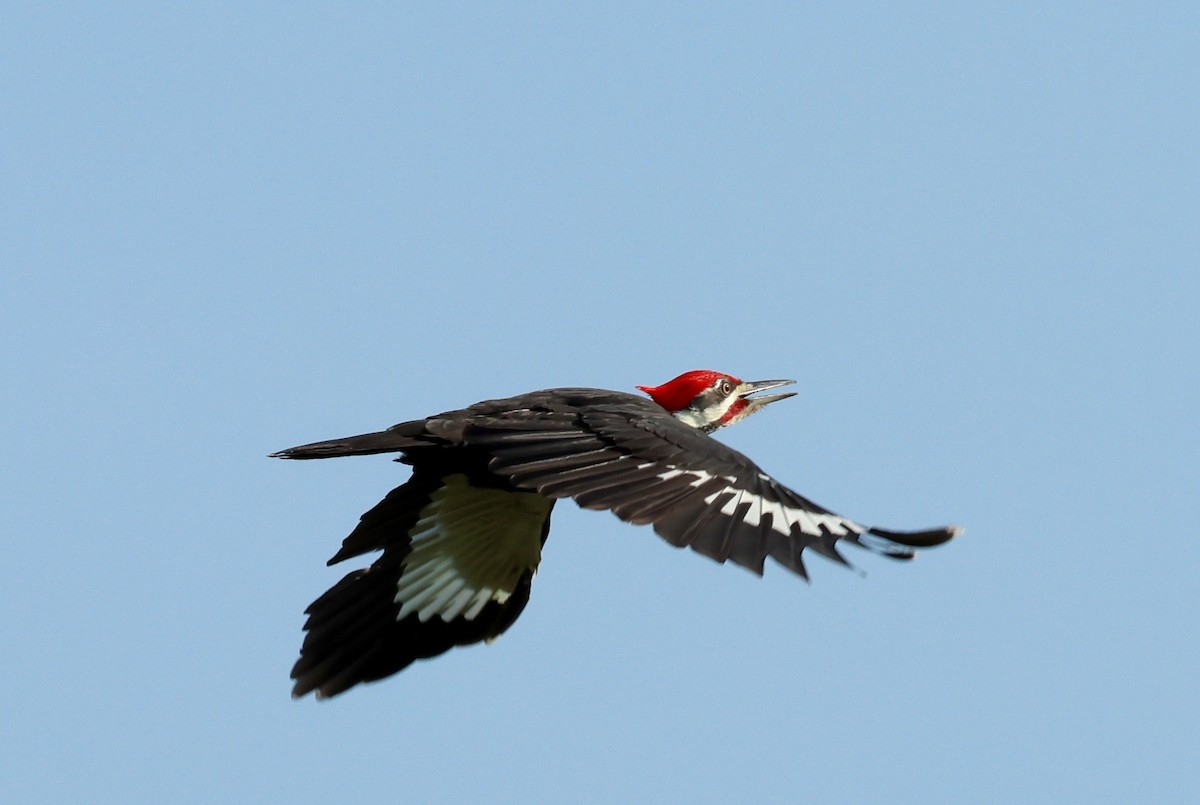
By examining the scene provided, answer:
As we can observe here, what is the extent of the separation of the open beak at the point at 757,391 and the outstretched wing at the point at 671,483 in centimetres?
219

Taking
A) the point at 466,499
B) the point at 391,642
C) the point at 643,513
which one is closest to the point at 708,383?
the point at 466,499

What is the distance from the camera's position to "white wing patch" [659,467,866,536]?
7.46m

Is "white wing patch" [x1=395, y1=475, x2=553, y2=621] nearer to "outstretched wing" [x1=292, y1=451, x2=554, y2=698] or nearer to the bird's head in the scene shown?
"outstretched wing" [x1=292, y1=451, x2=554, y2=698]

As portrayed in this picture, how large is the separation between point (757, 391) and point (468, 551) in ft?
7.83

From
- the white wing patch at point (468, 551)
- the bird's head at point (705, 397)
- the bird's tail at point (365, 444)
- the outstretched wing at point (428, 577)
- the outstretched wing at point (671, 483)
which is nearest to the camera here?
the outstretched wing at point (671, 483)

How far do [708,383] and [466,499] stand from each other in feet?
6.44

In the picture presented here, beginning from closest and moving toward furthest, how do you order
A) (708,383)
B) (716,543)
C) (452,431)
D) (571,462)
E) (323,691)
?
(716,543) → (571,462) → (452,431) → (323,691) → (708,383)

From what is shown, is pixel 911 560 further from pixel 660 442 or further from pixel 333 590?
pixel 333 590

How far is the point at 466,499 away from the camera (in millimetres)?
9828

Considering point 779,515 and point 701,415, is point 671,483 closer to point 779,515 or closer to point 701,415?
point 779,515

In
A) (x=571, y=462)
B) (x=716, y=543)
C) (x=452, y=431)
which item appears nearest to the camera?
(x=716, y=543)

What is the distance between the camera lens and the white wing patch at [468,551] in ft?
32.4

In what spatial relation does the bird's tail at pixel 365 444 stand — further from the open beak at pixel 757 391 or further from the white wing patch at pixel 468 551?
the open beak at pixel 757 391

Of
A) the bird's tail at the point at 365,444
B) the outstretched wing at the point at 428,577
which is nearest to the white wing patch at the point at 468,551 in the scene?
the outstretched wing at the point at 428,577
